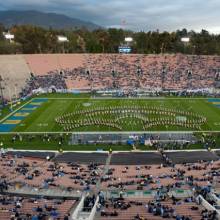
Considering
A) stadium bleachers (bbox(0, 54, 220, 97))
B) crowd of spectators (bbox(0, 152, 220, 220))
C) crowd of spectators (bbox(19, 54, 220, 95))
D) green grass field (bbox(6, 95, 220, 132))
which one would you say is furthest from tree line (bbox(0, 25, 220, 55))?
crowd of spectators (bbox(0, 152, 220, 220))

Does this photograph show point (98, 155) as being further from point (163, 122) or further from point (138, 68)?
point (138, 68)

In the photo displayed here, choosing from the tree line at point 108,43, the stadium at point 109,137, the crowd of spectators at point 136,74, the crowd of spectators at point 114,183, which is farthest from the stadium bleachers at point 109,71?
the crowd of spectators at point 114,183

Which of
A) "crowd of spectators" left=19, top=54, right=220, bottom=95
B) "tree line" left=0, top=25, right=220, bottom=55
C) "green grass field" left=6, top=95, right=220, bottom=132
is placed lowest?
"green grass field" left=6, top=95, right=220, bottom=132

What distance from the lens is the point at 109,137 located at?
45844 mm

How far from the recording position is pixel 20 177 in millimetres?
31812

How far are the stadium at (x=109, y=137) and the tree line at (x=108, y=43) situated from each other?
927 centimetres

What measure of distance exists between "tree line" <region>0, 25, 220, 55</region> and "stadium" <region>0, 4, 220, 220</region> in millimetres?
9266

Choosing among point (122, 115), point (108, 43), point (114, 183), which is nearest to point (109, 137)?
point (122, 115)

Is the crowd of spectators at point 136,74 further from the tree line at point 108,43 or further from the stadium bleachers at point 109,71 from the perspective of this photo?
the tree line at point 108,43

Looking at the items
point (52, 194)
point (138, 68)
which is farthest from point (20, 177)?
point (138, 68)

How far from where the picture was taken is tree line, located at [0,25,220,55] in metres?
114

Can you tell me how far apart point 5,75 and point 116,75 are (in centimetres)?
2725

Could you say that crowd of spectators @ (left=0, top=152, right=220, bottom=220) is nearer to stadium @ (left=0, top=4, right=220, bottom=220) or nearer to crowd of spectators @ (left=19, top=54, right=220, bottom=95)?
stadium @ (left=0, top=4, right=220, bottom=220)

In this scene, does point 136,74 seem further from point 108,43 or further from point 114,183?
point 114,183
